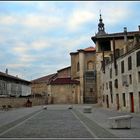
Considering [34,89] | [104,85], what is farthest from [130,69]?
[34,89]

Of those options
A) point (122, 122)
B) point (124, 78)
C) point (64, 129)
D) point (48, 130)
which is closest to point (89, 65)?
point (124, 78)

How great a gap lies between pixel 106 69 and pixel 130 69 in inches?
676

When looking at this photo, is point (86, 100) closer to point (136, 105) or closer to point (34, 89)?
point (34, 89)

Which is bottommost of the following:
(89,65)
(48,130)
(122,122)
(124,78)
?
(48,130)

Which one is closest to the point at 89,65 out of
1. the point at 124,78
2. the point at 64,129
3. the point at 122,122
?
the point at 124,78

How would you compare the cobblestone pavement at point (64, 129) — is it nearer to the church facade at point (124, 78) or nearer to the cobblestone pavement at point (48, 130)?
the cobblestone pavement at point (48, 130)

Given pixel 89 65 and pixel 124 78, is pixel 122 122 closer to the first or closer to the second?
pixel 124 78

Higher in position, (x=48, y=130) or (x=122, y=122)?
(x=122, y=122)

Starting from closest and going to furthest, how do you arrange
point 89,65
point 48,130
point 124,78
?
point 48,130 < point 124,78 < point 89,65

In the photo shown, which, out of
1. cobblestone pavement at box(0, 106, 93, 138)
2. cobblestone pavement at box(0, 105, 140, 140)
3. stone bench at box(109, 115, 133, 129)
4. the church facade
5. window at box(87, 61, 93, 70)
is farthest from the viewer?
window at box(87, 61, 93, 70)

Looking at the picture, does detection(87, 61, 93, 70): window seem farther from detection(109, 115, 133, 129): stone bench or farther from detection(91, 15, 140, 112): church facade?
detection(109, 115, 133, 129): stone bench

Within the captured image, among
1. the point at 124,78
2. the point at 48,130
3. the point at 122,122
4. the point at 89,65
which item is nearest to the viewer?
the point at 48,130

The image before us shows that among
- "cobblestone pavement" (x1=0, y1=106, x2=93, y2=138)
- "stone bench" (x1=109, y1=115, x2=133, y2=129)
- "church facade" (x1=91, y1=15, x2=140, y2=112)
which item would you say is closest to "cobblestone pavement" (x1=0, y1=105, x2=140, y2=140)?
"cobblestone pavement" (x1=0, y1=106, x2=93, y2=138)

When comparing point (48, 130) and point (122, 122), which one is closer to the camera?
point (48, 130)
